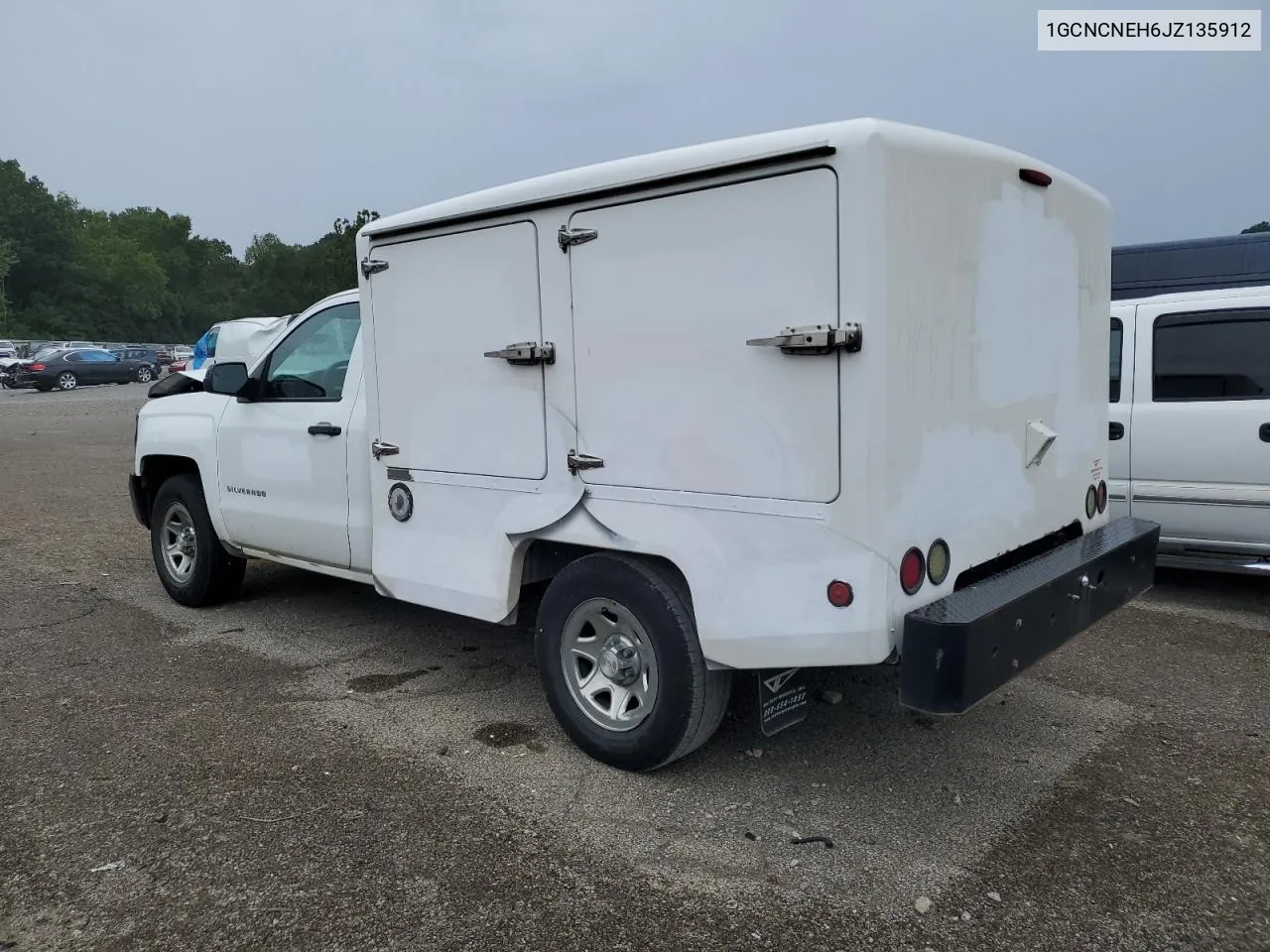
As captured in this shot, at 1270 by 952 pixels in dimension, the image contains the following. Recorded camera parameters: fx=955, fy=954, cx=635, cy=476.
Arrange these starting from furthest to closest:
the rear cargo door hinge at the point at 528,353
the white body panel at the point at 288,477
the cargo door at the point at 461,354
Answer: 1. the white body panel at the point at 288,477
2. the cargo door at the point at 461,354
3. the rear cargo door hinge at the point at 528,353

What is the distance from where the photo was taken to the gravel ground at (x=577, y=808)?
276 centimetres

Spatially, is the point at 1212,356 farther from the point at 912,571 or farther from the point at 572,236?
the point at 572,236

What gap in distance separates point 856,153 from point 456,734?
9.14 feet

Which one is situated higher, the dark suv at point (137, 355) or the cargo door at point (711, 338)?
the dark suv at point (137, 355)

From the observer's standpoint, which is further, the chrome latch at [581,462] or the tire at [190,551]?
the tire at [190,551]

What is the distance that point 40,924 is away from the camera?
2.77m

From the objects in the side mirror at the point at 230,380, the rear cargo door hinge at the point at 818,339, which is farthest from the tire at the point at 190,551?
the rear cargo door hinge at the point at 818,339

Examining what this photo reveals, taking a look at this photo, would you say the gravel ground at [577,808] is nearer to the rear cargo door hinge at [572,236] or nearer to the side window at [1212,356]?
the side window at [1212,356]

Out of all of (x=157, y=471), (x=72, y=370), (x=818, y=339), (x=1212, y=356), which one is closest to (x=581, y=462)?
(x=818, y=339)

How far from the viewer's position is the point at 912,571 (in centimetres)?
304

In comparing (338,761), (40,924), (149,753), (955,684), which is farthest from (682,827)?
(149,753)

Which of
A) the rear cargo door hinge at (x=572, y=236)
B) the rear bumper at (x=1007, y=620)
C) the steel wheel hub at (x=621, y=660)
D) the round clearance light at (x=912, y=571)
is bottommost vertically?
the steel wheel hub at (x=621, y=660)

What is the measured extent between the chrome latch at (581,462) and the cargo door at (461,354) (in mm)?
162

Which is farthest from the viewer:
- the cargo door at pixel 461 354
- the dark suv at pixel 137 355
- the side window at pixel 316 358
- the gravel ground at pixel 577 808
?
the dark suv at pixel 137 355
